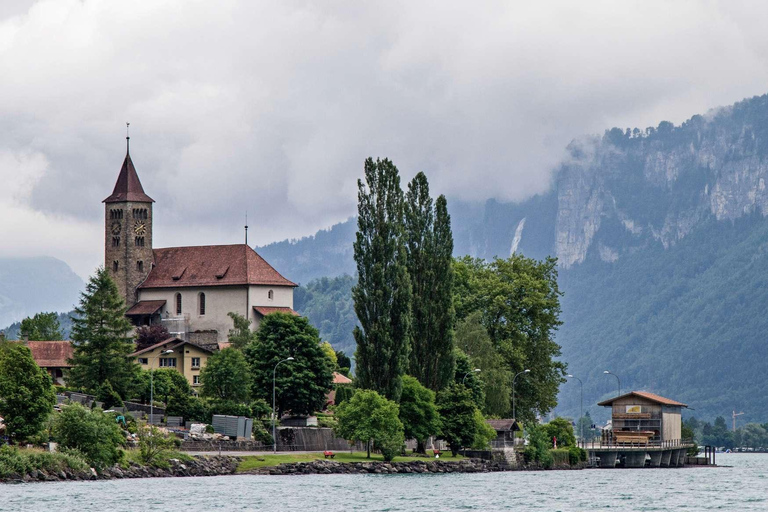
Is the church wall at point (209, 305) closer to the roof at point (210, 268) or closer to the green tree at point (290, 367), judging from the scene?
the roof at point (210, 268)

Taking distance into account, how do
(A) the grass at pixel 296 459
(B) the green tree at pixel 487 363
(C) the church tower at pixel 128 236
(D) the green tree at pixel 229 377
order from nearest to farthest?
(A) the grass at pixel 296 459
(D) the green tree at pixel 229 377
(B) the green tree at pixel 487 363
(C) the church tower at pixel 128 236

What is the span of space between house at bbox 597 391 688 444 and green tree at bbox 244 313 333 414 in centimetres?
3582

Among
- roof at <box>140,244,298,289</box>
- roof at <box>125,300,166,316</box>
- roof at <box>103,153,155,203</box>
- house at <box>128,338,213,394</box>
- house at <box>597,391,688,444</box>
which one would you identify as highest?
roof at <box>103,153,155,203</box>

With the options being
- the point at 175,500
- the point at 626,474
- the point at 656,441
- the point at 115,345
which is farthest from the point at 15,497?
the point at 656,441

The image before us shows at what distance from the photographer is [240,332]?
13988 centimetres

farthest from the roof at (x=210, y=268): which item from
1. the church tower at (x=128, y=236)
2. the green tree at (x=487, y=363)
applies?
the green tree at (x=487, y=363)

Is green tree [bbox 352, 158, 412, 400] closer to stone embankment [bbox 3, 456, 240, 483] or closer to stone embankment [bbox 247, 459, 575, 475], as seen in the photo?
stone embankment [bbox 247, 459, 575, 475]

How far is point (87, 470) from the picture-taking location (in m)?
75.3

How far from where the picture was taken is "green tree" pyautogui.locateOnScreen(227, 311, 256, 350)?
442 feet

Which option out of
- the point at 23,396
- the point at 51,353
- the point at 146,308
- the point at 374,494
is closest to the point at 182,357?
the point at 51,353

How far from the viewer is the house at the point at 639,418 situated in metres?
129

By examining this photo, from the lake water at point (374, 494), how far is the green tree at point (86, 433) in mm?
3148

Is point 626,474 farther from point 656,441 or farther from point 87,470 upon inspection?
point 87,470

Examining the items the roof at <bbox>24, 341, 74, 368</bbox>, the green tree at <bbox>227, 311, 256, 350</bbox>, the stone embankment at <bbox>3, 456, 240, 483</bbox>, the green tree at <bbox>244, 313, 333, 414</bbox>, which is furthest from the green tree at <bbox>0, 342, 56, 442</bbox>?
the green tree at <bbox>227, 311, 256, 350</bbox>
